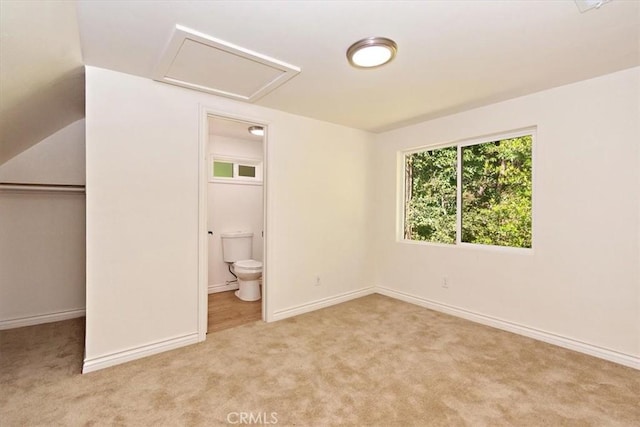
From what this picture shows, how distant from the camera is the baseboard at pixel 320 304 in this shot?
3172 millimetres

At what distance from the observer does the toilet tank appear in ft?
13.8

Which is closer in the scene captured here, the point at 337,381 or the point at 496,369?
the point at 337,381

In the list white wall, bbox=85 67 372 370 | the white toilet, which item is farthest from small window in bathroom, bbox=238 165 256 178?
white wall, bbox=85 67 372 370

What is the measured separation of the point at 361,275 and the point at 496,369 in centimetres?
200

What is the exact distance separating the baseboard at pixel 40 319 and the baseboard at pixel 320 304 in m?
2.09

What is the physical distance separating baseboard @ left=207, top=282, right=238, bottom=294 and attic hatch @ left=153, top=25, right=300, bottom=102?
2.65 meters

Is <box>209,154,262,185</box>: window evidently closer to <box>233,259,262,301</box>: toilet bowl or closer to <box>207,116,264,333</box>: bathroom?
<box>207,116,264,333</box>: bathroom

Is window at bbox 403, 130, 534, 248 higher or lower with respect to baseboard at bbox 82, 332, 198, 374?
higher

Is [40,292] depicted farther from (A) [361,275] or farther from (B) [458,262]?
(B) [458,262]

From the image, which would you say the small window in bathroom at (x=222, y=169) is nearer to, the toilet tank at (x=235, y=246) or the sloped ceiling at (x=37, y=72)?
the toilet tank at (x=235, y=246)

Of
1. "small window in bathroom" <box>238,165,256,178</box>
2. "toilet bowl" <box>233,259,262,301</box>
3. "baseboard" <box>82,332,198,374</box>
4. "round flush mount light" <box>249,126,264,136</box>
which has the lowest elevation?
"baseboard" <box>82,332,198,374</box>

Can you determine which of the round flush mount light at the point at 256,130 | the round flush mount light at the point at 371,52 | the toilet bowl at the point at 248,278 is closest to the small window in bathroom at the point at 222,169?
the round flush mount light at the point at 256,130

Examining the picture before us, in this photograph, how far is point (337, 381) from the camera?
2.03 meters

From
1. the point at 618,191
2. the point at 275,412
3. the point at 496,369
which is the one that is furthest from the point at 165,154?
the point at 618,191
